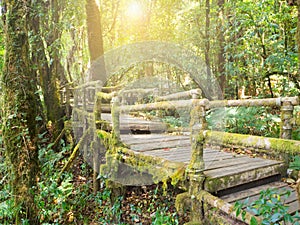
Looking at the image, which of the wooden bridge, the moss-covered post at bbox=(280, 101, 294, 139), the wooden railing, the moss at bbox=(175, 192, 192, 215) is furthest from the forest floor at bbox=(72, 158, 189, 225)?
the moss-covered post at bbox=(280, 101, 294, 139)

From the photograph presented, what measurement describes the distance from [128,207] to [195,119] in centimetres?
350

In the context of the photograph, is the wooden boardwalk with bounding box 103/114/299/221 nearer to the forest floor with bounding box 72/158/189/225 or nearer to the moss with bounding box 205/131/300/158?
the moss with bounding box 205/131/300/158

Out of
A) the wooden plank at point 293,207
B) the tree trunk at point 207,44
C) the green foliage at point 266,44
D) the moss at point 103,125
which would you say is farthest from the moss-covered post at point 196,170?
the tree trunk at point 207,44

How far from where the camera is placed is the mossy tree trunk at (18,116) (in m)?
4.20

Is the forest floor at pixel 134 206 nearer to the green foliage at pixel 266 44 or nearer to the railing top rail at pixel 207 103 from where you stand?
the railing top rail at pixel 207 103

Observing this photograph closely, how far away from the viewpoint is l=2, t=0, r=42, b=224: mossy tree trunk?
4.20 m

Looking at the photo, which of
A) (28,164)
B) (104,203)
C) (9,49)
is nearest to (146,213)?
(104,203)

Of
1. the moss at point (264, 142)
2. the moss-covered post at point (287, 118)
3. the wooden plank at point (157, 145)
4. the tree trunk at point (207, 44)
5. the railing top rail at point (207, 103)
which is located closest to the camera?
the moss at point (264, 142)

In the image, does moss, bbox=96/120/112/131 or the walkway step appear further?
moss, bbox=96/120/112/131

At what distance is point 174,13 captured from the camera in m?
16.2

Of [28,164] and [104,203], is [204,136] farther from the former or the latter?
[104,203]

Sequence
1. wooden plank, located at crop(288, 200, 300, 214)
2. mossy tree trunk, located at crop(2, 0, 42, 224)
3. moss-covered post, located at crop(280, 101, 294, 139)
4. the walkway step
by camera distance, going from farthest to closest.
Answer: mossy tree trunk, located at crop(2, 0, 42, 224) → moss-covered post, located at crop(280, 101, 294, 139) → the walkway step → wooden plank, located at crop(288, 200, 300, 214)

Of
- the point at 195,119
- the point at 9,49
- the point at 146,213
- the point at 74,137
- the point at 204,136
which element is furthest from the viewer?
the point at 74,137

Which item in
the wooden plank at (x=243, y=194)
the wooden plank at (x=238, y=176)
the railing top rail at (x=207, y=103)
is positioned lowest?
the wooden plank at (x=243, y=194)
